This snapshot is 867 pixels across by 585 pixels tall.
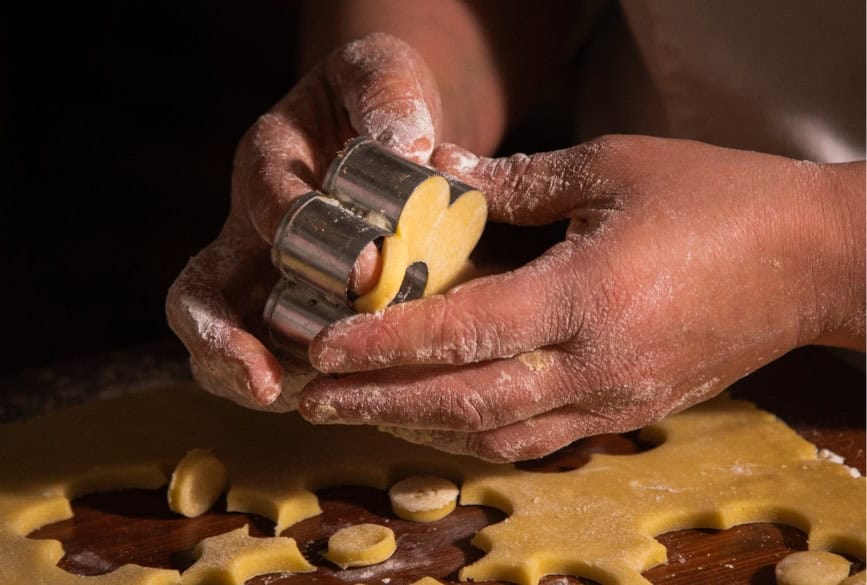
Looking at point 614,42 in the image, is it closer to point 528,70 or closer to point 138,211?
point 528,70

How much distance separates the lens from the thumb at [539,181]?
1159mm

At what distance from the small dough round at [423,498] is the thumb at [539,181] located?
0.99ft

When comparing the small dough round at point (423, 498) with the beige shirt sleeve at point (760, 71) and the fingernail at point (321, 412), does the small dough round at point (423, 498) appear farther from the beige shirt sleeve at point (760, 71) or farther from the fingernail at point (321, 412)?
the beige shirt sleeve at point (760, 71)

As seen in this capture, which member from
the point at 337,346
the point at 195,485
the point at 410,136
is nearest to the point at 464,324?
the point at 337,346

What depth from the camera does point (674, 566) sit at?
1163 mm

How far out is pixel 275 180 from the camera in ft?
3.96

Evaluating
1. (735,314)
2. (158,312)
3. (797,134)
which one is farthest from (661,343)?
(158,312)

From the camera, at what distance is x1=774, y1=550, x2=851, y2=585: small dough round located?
1.12 meters

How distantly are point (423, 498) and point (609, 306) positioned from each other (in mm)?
312

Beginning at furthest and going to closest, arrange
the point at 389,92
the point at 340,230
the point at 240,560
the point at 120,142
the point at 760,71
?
the point at 120,142 → the point at 760,71 → the point at 389,92 → the point at 240,560 → the point at 340,230

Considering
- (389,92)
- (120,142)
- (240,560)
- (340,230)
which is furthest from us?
(120,142)

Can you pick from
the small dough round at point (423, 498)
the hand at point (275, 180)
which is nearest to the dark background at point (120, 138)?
the hand at point (275, 180)

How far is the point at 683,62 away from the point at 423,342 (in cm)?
63

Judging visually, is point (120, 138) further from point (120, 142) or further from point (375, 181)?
point (375, 181)
